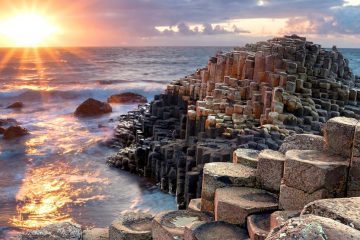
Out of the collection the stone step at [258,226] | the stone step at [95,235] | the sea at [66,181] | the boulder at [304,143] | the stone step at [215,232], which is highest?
the boulder at [304,143]

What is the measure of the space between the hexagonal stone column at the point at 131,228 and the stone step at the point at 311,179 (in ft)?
6.67

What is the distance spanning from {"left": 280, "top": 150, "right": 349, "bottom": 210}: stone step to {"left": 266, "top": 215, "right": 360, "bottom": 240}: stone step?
1.70 metres

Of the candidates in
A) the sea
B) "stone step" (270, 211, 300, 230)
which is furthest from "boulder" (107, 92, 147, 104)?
"stone step" (270, 211, 300, 230)

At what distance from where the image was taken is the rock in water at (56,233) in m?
6.25

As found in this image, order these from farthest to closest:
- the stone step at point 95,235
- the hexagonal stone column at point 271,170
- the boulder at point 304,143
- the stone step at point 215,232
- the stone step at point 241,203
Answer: the stone step at point 95,235 → the boulder at point 304,143 → the hexagonal stone column at point 271,170 → the stone step at point 241,203 → the stone step at point 215,232

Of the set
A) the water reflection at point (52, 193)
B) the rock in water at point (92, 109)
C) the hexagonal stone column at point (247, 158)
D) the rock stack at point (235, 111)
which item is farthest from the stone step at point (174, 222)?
the rock in water at point (92, 109)

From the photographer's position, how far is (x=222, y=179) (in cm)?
575

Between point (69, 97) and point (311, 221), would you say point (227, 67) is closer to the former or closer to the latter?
point (311, 221)

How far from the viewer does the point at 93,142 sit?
21109 mm

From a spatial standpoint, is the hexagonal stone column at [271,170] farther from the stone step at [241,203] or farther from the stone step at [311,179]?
the stone step at [311,179]

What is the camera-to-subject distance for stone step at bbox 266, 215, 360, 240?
2.79m

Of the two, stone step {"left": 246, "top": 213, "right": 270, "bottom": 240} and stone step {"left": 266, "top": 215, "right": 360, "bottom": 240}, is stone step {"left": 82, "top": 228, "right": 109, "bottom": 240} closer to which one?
stone step {"left": 246, "top": 213, "right": 270, "bottom": 240}

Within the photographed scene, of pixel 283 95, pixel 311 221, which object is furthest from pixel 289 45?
pixel 311 221

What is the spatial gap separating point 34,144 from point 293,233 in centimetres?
1965
